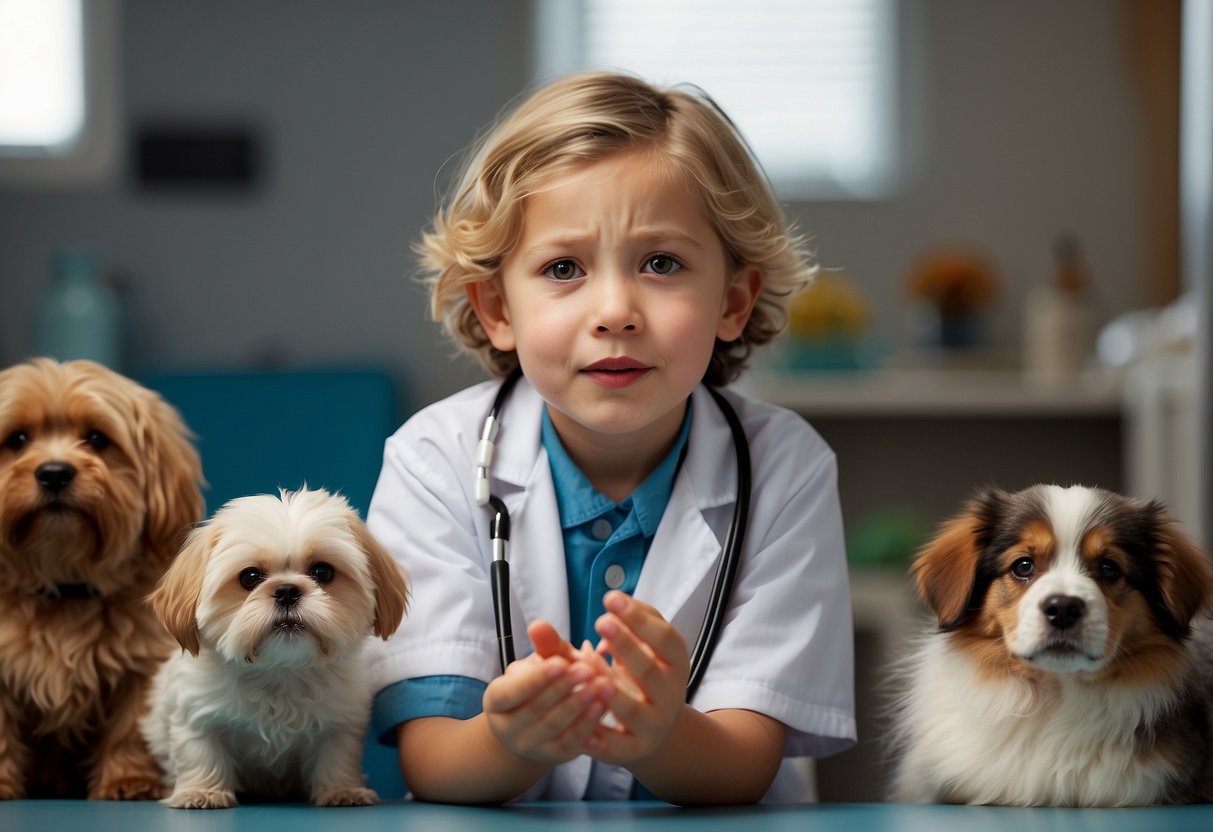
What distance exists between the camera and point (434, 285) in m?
1.58

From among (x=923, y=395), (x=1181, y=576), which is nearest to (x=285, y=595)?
(x=1181, y=576)

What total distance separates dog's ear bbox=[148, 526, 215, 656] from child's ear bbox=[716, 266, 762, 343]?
68 cm

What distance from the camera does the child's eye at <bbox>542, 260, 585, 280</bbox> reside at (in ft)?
4.45

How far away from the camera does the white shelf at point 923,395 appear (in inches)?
165

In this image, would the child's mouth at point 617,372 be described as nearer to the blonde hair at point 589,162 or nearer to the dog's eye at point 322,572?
the blonde hair at point 589,162

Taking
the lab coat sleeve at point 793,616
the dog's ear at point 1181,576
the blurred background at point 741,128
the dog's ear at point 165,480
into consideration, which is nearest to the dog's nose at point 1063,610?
the dog's ear at point 1181,576

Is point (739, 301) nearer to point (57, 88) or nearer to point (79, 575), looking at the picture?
point (79, 575)

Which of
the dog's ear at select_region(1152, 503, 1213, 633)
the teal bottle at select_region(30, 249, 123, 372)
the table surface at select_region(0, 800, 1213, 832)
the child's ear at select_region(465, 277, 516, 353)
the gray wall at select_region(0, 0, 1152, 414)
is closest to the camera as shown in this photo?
the table surface at select_region(0, 800, 1213, 832)

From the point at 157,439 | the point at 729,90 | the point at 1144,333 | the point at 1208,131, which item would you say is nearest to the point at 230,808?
the point at 157,439

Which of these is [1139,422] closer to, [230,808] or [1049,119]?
[1049,119]

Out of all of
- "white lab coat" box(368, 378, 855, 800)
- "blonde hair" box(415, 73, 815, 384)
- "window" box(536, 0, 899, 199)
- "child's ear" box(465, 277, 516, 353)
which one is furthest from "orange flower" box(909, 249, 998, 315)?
"child's ear" box(465, 277, 516, 353)

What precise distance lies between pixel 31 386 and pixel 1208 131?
7.66 ft

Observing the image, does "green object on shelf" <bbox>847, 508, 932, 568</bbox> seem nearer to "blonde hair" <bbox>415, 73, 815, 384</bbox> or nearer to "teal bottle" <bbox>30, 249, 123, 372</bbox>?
"teal bottle" <bbox>30, 249, 123, 372</bbox>

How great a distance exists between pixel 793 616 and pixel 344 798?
0.49 m
